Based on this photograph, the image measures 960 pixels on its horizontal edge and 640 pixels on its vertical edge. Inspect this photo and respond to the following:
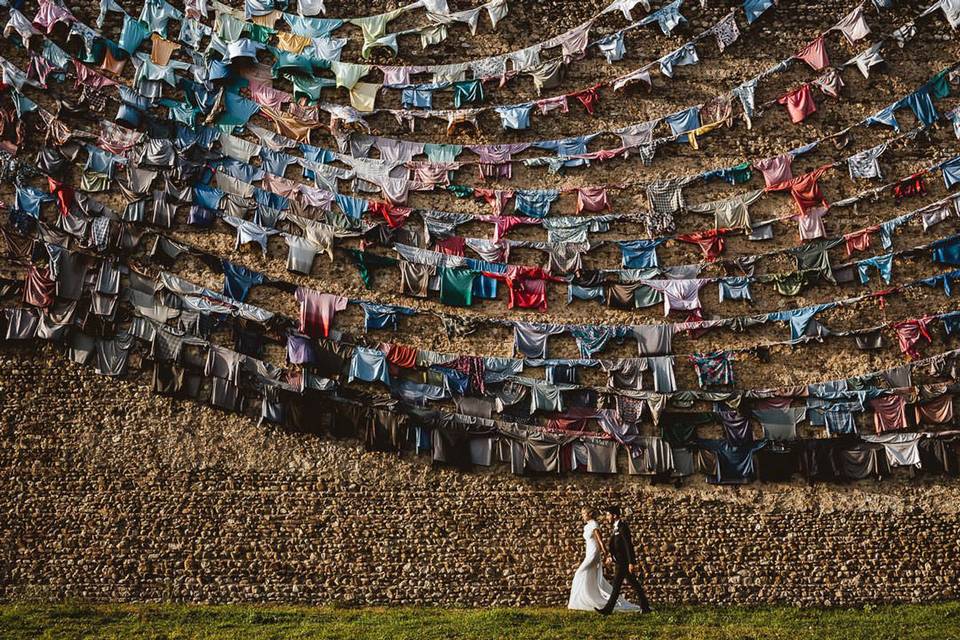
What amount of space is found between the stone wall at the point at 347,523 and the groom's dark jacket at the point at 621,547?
230cm

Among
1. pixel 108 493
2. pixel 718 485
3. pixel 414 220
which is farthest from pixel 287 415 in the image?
pixel 718 485

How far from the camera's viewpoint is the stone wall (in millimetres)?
12297

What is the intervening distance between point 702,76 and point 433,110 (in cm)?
403

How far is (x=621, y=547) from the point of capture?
1028 centimetres

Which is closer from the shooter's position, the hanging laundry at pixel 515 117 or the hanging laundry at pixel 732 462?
the hanging laundry at pixel 732 462

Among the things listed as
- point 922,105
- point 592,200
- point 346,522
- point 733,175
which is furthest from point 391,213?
point 922,105

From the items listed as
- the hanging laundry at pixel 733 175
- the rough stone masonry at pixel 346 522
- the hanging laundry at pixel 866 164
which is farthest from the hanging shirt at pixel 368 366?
the hanging laundry at pixel 866 164

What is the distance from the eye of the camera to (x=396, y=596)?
1229cm

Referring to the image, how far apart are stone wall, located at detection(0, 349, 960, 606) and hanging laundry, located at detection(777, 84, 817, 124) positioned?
542 cm

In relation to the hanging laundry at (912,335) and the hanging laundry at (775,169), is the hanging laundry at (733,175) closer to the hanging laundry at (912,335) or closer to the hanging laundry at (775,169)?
the hanging laundry at (775,169)

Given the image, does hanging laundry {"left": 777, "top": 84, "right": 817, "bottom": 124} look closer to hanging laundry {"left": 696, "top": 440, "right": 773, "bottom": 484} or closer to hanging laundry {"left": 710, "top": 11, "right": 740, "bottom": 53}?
hanging laundry {"left": 710, "top": 11, "right": 740, "bottom": 53}

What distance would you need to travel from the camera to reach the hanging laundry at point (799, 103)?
14758mm

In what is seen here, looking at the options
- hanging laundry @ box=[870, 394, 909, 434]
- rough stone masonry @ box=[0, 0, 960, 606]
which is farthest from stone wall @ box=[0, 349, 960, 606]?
hanging laundry @ box=[870, 394, 909, 434]

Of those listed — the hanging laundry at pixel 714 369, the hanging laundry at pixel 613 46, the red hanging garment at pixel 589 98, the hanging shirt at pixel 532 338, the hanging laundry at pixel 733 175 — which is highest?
the hanging laundry at pixel 613 46
